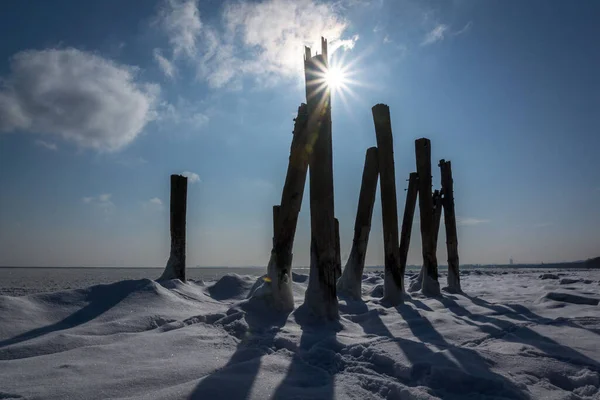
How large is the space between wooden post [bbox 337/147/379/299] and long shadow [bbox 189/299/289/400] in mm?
2601

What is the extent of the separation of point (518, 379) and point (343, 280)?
4.65 m

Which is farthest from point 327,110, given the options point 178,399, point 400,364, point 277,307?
point 178,399

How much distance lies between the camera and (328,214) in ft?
15.4

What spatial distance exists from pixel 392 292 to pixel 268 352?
3.74m

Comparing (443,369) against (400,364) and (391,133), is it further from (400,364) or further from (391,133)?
(391,133)

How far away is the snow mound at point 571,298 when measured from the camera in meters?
6.08

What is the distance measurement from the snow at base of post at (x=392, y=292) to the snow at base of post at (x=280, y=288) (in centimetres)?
221

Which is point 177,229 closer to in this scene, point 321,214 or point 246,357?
point 321,214

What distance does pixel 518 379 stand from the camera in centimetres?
251

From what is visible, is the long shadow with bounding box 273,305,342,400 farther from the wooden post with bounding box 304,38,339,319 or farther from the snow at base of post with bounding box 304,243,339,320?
the wooden post with bounding box 304,38,339,319

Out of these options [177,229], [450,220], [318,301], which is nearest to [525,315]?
[318,301]

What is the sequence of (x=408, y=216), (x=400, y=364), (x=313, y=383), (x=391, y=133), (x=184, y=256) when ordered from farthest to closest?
(x=408, y=216), (x=184, y=256), (x=391, y=133), (x=400, y=364), (x=313, y=383)

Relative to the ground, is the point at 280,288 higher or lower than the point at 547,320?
higher

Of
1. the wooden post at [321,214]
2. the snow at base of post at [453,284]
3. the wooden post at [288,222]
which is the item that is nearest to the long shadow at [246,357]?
the wooden post at [288,222]
